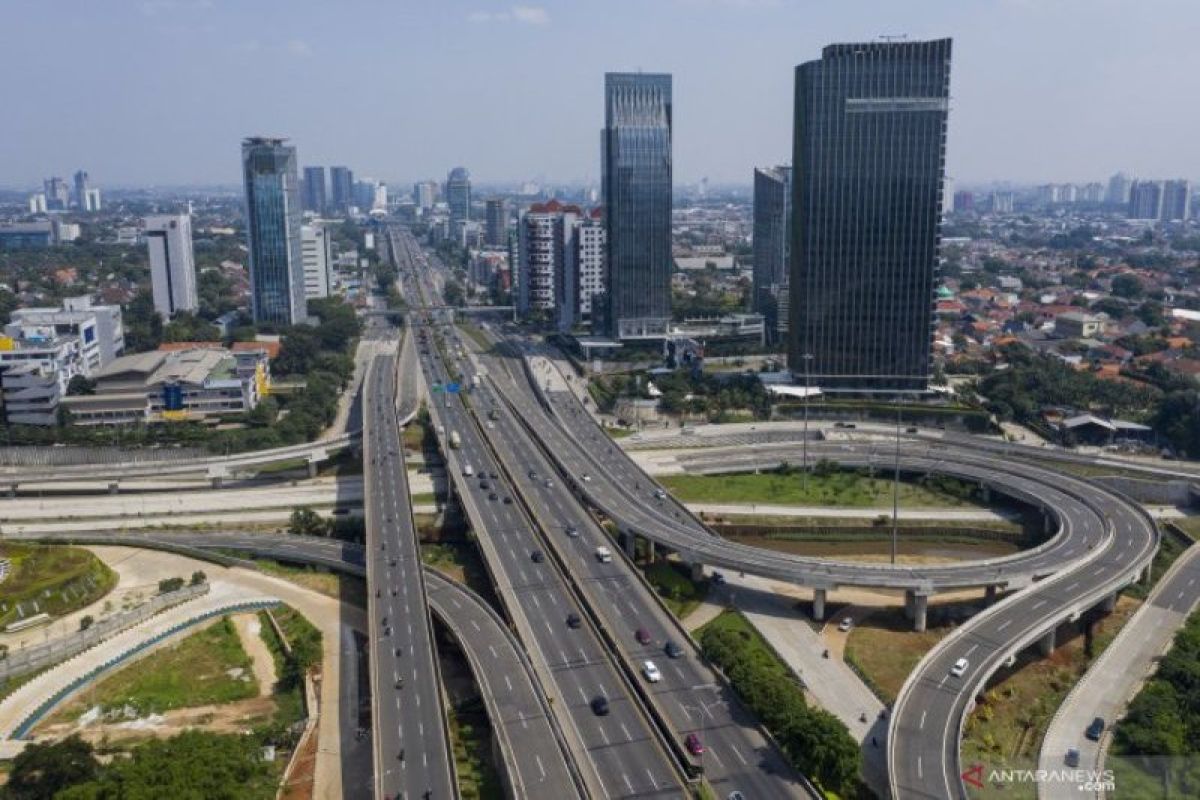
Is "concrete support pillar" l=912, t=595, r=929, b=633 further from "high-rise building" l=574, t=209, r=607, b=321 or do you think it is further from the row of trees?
"high-rise building" l=574, t=209, r=607, b=321

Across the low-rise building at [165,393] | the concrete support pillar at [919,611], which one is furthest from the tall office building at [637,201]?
the concrete support pillar at [919,611]

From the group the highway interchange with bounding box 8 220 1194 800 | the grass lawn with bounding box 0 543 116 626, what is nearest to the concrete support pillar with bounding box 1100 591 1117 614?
the highway interchange with bounding box 8 220 1194 800

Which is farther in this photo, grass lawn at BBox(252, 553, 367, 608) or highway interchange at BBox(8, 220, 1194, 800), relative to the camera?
grass lawn at BBox(252, 553, 367, 608)

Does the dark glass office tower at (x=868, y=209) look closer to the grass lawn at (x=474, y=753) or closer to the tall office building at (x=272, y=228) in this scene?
the grass lawn at (x=474, y=753)

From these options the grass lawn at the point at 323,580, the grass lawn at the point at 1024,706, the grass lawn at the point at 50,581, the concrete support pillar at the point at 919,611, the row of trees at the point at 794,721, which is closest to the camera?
the row of trees at the point at 794,721

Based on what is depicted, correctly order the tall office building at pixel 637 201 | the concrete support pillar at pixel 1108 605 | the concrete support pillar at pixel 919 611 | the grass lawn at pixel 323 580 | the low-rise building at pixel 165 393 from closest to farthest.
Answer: the concrete support pillar at pixel 919 611, the concrete support pillar at pixel 1108 605, the grass lawn at pixel 323 580, the low-rise building at pixel 165 393, the tall office building at pixel 637 201
